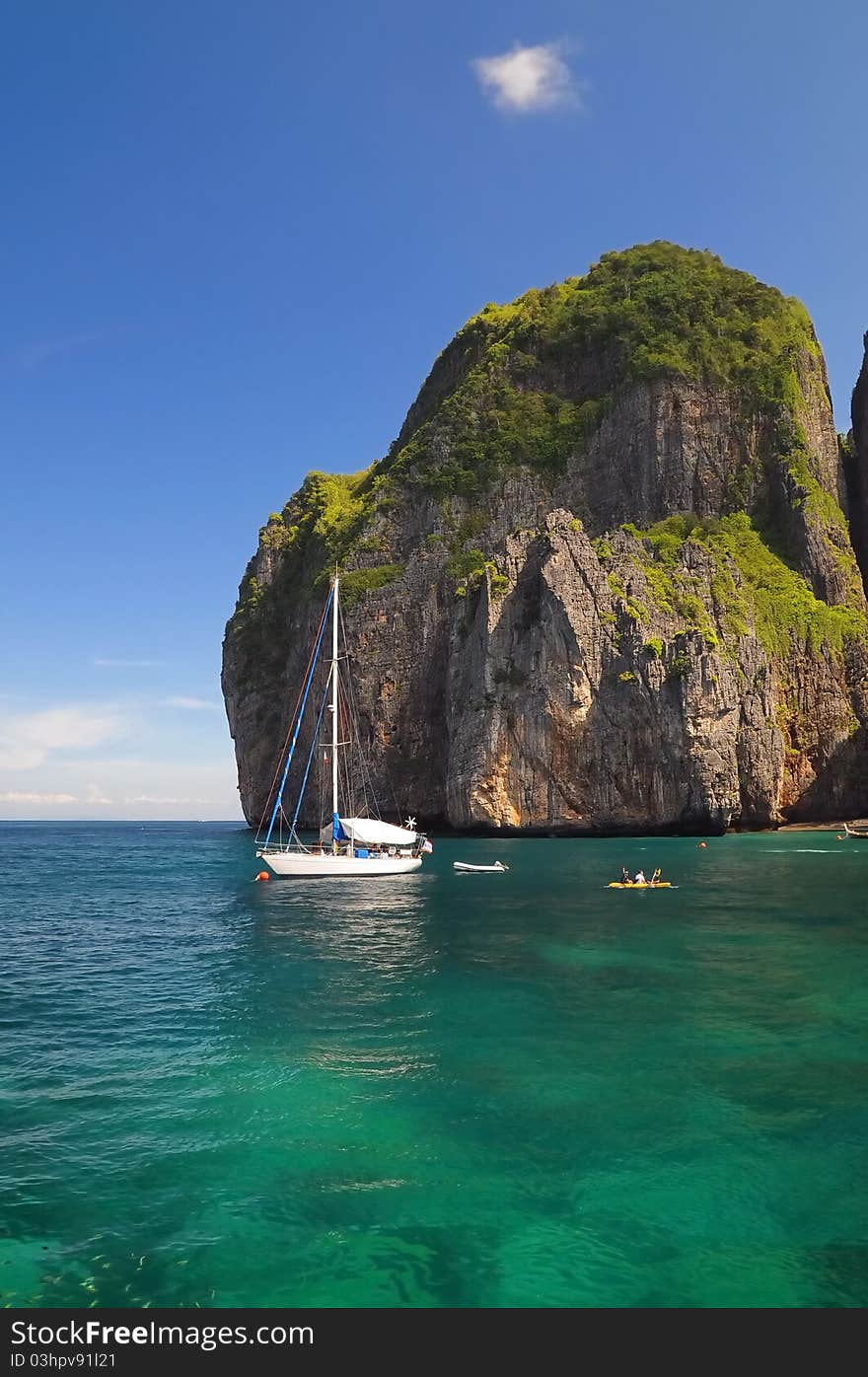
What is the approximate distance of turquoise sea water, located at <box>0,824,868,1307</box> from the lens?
960 centimetres

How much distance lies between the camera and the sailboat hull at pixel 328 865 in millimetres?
50938

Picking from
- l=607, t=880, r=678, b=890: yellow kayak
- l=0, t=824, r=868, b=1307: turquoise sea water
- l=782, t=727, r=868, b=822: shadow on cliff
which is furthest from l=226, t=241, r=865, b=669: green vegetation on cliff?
l=0, t=824, r=868, b=1307: turquoise sea water

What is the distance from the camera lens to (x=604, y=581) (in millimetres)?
86688

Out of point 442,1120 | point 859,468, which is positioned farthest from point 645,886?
point 859,468

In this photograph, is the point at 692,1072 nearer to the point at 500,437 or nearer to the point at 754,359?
the point at 500,437

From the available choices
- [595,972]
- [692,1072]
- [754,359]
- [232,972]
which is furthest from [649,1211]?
[754,359]

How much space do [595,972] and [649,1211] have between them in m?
14.1

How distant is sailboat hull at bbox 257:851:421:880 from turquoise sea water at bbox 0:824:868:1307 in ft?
63.0

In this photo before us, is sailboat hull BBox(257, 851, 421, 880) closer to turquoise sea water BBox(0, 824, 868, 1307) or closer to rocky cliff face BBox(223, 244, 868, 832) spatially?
turquoise sea water BBox(0, 824, 868, 1307)

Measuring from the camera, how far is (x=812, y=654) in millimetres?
Result: 88688

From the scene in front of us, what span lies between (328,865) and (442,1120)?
125ft

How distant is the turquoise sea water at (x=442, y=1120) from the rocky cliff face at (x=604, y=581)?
51.8 m

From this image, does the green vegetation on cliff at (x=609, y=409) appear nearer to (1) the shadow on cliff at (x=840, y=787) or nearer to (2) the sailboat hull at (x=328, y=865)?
(1) the shadow on cliff at (x=840, y=787)

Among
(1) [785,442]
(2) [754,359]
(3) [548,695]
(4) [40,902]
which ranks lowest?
(4) [40,902]
